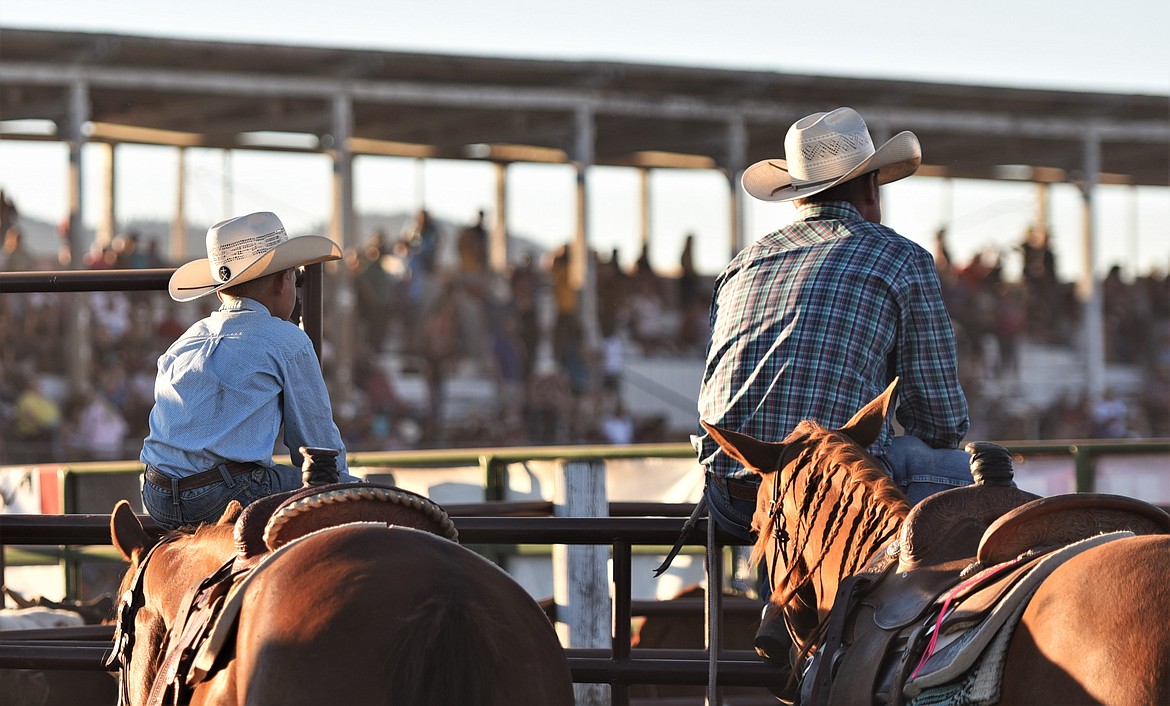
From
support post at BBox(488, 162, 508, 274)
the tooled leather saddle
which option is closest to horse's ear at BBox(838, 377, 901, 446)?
the tooled leather saddle

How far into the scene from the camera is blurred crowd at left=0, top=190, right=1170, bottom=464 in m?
16.6

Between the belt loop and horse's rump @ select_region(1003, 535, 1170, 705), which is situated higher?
the belt loop

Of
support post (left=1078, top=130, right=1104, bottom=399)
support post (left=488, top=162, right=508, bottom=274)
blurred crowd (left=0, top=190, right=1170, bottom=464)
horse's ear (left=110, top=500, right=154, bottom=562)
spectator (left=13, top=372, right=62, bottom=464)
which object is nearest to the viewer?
horse's ear (left=110, top=500, right=154, bottom=562)

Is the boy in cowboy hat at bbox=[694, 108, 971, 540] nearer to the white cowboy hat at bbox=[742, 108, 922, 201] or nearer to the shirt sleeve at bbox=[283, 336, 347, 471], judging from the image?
the white cowboy hat at bbox=[742, 108, 922, 201]

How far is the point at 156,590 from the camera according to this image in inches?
151

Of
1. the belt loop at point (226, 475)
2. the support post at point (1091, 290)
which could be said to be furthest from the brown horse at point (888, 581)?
the support post at point (1091, 290)

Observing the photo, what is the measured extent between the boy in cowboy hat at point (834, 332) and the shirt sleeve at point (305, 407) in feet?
3.58

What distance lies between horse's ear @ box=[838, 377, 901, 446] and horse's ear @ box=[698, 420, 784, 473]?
177 millimetres

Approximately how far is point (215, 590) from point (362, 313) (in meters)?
16.3

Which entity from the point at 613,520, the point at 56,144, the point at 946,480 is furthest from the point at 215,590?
the point at 56,144

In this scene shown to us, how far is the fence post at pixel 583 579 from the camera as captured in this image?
557 centimetres

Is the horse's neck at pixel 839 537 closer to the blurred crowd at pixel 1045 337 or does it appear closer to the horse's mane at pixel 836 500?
the horse's mane at pixel 836 500

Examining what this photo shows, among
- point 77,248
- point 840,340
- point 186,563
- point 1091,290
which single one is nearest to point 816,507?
point 840,340

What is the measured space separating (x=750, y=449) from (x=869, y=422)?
297 millimetres
